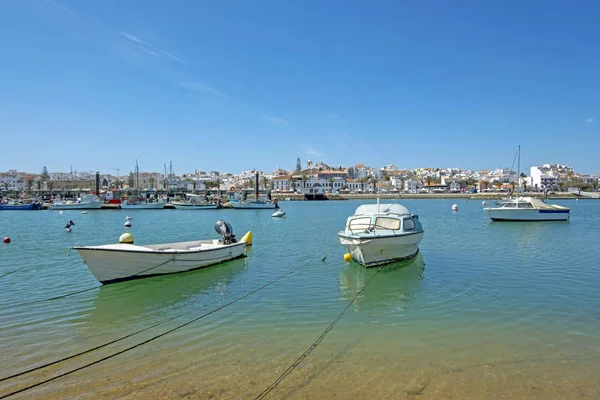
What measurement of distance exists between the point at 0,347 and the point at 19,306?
4.02 metres

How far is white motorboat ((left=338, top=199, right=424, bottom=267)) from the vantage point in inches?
709

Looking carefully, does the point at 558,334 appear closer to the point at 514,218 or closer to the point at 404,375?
the point at 404,375

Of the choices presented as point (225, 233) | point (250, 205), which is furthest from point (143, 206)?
A: point (225, 233)

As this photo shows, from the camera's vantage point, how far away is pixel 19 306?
12.9 metres

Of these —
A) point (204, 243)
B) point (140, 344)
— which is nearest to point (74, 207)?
point (204, 243)

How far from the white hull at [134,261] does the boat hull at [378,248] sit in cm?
647

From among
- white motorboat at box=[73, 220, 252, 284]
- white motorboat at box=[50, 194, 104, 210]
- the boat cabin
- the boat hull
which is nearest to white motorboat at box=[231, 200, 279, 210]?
white motorboat at box=[50, 194, 104, 210]

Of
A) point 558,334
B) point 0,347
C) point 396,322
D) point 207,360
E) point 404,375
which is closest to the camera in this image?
point 404,375

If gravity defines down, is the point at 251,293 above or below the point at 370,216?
below

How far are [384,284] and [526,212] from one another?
37.2 m

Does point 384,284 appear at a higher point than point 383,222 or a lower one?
lower

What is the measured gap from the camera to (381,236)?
1814 centimetres

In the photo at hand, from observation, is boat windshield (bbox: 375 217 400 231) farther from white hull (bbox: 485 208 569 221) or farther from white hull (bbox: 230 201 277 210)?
white hull (bbox: 230 201 277 210)

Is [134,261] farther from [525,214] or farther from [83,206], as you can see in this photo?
[83,206]
